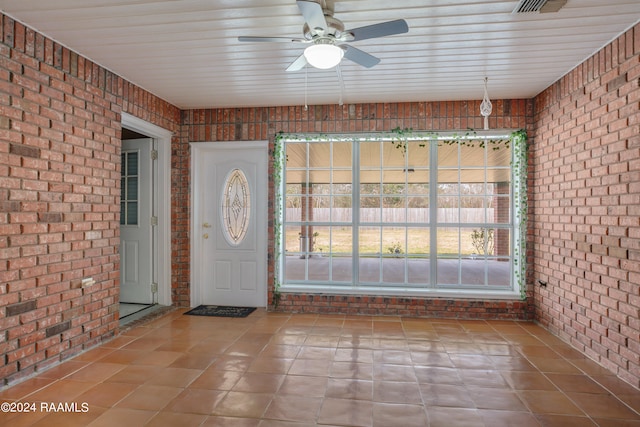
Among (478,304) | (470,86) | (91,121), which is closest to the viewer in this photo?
(91,121)

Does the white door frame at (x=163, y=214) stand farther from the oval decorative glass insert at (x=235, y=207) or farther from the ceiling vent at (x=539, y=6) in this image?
the ceiling vent at (x=539, y=6)

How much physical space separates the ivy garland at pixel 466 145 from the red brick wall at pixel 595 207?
217 mm

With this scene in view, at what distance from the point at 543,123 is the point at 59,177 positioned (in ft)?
15.7

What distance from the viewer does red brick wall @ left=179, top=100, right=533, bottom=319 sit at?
14.6ft

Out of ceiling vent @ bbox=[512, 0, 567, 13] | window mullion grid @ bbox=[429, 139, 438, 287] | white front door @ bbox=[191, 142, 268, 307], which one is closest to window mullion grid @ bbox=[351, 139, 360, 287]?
window mullion grid @ bbox=[429, 139, 438, 287]

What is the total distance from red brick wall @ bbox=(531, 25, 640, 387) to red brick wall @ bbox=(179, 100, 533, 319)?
45cm

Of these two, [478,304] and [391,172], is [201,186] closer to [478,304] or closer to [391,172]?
[391,172]

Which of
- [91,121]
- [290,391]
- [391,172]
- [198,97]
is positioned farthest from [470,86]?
[91,121]

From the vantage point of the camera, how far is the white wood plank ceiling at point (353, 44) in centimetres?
253

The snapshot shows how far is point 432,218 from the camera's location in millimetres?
4699

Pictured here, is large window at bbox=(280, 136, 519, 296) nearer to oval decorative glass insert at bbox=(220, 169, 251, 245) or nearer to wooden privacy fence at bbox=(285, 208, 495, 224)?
wooden privacy fence at bbox=(285, 208, 495, 224)

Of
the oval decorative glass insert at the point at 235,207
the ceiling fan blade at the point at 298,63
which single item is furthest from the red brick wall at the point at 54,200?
the ceiling fan blade at the point at 298,63

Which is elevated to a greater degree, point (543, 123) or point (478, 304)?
point (543, 123)

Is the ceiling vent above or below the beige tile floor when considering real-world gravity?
above
